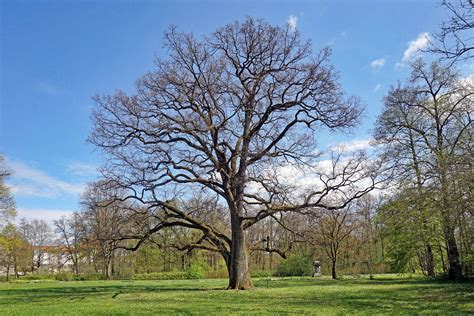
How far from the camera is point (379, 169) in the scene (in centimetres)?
2461

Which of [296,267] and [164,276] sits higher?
[296,267]

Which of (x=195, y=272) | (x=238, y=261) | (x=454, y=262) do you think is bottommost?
(x=195, y=272)

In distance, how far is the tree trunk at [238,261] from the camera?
904 inches

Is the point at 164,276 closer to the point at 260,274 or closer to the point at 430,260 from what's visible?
the point at 260,274

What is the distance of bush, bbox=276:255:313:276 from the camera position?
170 feet

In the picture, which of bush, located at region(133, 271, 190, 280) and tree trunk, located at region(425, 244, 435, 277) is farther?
bush, located at region(133, 271, 190, 280)

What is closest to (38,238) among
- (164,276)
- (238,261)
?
(164,276)

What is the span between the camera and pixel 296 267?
173 feet

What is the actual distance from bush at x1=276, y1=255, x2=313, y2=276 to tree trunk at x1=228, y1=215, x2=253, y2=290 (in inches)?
1154

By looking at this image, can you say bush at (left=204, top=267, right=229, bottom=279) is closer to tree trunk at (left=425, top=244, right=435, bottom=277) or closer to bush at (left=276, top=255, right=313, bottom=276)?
bush at (left=276, top=255, right=313, bottom=276)

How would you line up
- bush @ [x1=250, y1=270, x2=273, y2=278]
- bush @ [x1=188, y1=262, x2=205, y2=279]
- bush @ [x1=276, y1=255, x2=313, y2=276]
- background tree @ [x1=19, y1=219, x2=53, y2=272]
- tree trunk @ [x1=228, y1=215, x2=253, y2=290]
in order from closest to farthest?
tree trunk @ [x1=228, y1=215, x2=253, y2=290]
bush @ [x1=188, y1=262, x2=205, y2=279]
bush @ [x1=276, y1=255, x2=313, y2=276]
bush @ [x1=250, y1=270, x2=273, y2=278]
background tree @ [x1=19, y1=219, x2=53, y2=272]

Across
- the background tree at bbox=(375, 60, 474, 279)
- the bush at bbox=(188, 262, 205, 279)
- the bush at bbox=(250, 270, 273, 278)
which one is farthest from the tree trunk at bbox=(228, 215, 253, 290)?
the bush at bbox=(250, 270, 273, 278)

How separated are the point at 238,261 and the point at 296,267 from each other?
31.7 meters

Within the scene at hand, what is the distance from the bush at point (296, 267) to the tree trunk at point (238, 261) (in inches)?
1154
